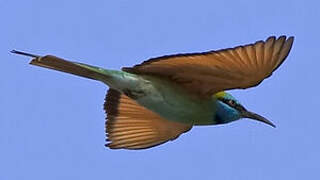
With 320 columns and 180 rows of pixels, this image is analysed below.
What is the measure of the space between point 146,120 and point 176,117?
78 centimetres

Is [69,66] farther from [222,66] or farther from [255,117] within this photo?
[255,117]

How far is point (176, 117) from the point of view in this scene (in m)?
6.21

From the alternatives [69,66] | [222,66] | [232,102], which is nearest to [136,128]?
[232,102]

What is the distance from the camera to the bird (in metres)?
5.73

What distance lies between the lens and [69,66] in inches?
224

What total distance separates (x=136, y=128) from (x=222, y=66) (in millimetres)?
1219

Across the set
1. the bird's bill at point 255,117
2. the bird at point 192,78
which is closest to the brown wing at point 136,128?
the bird at point 192,78

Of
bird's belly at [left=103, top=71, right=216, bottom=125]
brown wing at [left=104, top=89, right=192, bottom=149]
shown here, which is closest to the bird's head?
bird's belly at [left=103, top=71, right=216, bottom=125]

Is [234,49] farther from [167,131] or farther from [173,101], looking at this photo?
[167,131]

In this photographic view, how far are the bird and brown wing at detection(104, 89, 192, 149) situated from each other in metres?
0.07

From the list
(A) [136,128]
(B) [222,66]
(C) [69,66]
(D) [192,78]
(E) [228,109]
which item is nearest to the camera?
(C) [69,66]

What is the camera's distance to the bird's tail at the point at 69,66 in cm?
550

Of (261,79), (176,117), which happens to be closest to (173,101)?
(176,117)

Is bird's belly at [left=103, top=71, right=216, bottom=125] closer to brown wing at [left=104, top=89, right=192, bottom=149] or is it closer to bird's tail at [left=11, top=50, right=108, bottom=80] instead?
bird's tail at [left=11, top=50, right=108, bottom=80]
